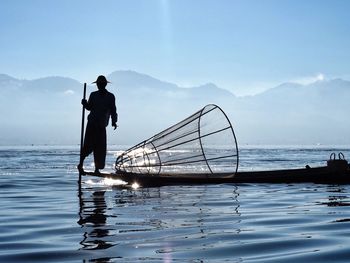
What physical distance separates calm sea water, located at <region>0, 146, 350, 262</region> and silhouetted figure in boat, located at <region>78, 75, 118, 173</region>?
210cm

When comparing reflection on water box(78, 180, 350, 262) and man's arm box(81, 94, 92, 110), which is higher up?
man's arm box(81, 94, 92, 110)

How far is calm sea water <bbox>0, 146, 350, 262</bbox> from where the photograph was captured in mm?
4344

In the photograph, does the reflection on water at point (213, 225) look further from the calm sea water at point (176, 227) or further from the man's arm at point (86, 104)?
the man's arm at point (86, 104)

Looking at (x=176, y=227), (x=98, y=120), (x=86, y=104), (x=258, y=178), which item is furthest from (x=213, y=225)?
(x=86, y=104)

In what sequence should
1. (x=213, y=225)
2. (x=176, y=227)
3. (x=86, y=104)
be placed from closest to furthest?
(x=176, y=227) → (x=213, y=225) → (x=86, y=104)

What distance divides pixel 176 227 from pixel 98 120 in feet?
22.4

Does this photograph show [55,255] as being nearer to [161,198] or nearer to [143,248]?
[143,248]

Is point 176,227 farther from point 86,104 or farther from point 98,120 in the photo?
point 86,104

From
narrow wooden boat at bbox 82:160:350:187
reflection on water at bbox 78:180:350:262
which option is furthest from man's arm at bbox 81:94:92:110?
reflection on water at bbox 78:180:350:262

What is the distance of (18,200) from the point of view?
9.23 metres

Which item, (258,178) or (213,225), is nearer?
(213,225)

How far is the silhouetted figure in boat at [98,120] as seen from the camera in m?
12.1

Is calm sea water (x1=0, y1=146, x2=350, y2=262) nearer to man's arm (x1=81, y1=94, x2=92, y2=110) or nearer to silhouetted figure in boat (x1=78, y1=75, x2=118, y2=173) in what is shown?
silhouetted figure in boat (x1=78, y1=75, x2=118, y2=173)

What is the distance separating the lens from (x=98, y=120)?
12.2 meters
